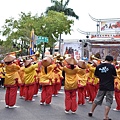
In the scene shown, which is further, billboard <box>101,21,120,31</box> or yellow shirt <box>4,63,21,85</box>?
billboard <box>101,21,120,31</box>

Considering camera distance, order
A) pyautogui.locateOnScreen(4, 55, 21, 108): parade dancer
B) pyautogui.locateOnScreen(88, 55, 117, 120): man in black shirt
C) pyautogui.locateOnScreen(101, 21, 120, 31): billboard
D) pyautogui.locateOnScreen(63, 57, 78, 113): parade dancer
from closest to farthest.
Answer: pyautogui.locateOnScreen(88, 55, 117, 120): man in black shirt, pyautogui.locateOnScreen(63, 57, 78, 113): parade dancer, pyautogui.locateOnScreen(4, 55, 21, 108): parade dancer, pyautogui.locateOnScreen(101, 21, 120, 31): billboard

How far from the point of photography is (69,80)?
9133mm

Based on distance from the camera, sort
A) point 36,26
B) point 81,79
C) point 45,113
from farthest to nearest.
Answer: point 36,26
point 81,79
point 45,113

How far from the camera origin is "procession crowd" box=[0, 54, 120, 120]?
804cm

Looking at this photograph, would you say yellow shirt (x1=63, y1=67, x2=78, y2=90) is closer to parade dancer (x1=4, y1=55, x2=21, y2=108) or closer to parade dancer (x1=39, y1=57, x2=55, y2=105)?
parade dancer (x1=39, y1=57, x2=55, y2=105)

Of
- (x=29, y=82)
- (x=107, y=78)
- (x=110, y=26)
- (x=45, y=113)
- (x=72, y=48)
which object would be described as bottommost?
(x=45, y=113)

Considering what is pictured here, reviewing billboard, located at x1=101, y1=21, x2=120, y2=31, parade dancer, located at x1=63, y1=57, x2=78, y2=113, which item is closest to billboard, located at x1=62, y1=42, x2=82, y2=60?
billboard, located at x1=101, y1=21, x2=120, y2=31

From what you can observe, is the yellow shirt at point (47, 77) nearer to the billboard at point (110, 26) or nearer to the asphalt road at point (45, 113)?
the asphalt road at point (45, 113)

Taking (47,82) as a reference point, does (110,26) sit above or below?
above

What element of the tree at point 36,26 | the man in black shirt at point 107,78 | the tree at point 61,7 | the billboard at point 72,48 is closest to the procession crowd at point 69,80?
the man in black shirt at point 107,78

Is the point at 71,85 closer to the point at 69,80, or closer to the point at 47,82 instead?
the point at 69,80

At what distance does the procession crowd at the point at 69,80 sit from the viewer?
26.4ft

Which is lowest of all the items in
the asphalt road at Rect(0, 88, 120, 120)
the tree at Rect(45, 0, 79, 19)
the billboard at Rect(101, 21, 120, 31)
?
the asphalt road at Rect(0, 88, 120, 120)

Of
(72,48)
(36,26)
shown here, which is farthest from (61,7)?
(72,48)
